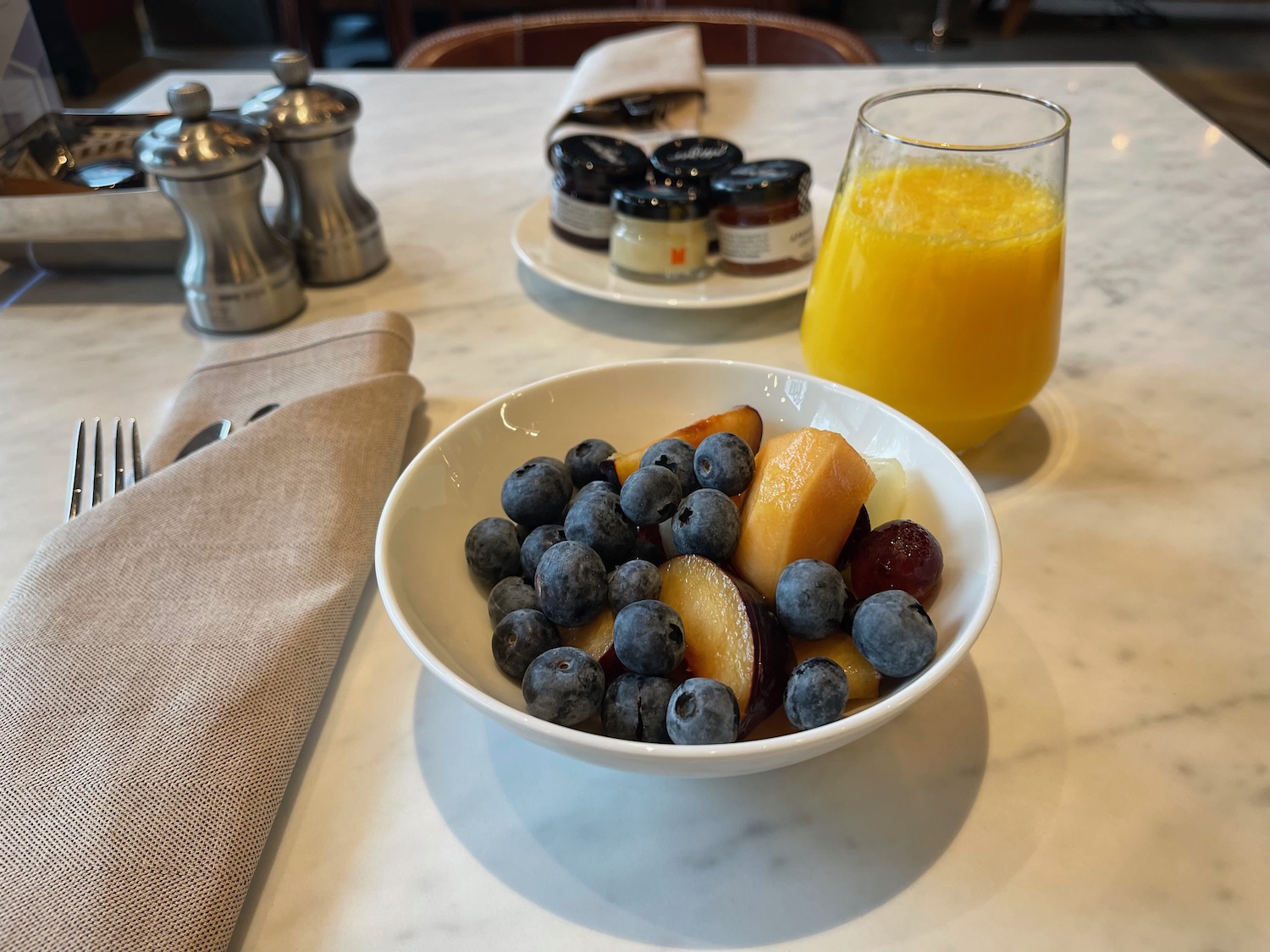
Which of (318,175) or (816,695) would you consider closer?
(816,695)

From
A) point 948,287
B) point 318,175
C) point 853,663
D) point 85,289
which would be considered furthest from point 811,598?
point 85,289

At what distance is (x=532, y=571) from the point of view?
0.56 metres

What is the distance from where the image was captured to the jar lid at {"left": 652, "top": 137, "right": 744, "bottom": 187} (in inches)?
38.7

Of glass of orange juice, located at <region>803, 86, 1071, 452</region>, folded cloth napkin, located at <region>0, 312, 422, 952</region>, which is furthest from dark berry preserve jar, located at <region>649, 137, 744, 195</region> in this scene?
folded cloth napkin, located at <region>0, 312, 422, 952</region>

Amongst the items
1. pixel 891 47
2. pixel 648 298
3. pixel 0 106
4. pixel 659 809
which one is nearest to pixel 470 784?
pixel 659 809

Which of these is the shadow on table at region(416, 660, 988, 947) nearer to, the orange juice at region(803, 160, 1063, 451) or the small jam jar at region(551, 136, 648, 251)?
the orange juice at region(803, 160, 1063, 451)

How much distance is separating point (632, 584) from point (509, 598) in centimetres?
8

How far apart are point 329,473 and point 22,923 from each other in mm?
343

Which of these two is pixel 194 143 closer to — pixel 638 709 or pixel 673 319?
pixel 673 319

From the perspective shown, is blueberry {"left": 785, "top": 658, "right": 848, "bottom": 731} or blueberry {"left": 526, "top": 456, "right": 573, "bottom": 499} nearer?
blueberry {"left": 785, "top": 658, "right": 848, "bottom": 731}

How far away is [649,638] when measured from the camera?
466mm

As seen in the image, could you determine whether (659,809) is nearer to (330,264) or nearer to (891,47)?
(330,264)

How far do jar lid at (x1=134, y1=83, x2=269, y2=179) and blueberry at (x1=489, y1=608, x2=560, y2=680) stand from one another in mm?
638

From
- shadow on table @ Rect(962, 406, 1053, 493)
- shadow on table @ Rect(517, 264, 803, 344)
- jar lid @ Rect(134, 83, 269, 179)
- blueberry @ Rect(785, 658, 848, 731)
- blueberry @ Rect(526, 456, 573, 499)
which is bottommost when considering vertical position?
shadow on table @ Rect(962, 406, 1053, 493)
